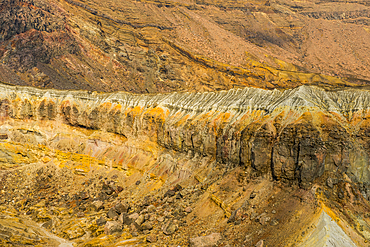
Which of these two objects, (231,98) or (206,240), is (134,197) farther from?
(231,98)

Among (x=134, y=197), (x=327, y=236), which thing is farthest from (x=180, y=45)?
(x=327, y=236)

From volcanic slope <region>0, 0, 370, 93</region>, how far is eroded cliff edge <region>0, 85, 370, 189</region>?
2600 cm

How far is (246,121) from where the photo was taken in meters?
31.7

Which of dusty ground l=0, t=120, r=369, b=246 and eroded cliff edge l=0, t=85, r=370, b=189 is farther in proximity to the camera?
Result: eroded cliff edge l=0, t=85, r=370, b=189

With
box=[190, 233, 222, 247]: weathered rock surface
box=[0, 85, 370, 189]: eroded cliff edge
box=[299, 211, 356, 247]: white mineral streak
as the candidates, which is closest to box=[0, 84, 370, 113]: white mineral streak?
box=[0, 85, 370, 189]: eroded cliff edge

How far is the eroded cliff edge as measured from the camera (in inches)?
968

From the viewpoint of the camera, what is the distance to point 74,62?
103438mm

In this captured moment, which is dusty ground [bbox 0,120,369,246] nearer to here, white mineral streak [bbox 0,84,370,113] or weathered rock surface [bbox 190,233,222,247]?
weathered rock surface [bbox 190,233,222,247]

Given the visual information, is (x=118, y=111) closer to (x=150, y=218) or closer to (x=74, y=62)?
(x=150, y=218)

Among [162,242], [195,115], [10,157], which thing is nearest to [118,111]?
[195,115]

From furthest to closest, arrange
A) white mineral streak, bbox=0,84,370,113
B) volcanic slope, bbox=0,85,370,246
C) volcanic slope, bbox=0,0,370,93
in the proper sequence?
1. volcanic slope, bbox=0,0,370,93
2. white mineral streak, bbox=0,84,370,113
3. volcanic slope, bbox=0,85,370,246

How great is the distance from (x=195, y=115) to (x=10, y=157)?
2590cm

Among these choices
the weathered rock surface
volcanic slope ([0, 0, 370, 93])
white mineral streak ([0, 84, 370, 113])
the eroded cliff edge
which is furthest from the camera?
volcanic slope ([0, 0, 370, 93])

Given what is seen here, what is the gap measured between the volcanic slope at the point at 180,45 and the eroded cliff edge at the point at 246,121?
26.0m
